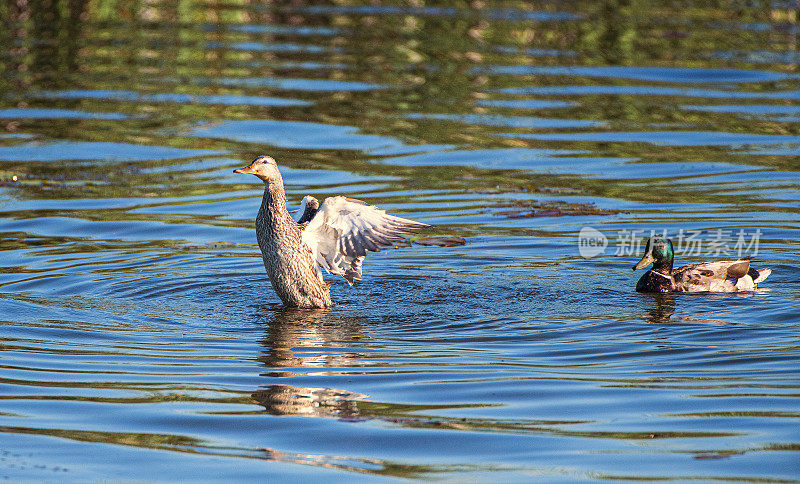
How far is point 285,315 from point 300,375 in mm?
1853

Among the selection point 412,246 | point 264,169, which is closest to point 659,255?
point 412,246

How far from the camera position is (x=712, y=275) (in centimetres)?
882

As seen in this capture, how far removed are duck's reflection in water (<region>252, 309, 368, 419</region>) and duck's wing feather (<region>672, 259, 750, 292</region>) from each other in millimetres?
2640

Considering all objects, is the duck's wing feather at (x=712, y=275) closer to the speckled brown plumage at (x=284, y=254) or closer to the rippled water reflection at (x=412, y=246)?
the rippled water reflection at (x=412, y=246)

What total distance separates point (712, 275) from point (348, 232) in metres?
2.88

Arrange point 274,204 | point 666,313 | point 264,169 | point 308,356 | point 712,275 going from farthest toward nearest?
point 712,275 → point 274,204 → point 264,169 → point 666,313 → point 308,356

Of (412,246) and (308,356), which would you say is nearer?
(308,356)

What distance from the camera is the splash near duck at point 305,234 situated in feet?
28.2

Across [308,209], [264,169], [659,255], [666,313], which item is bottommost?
[666,313]

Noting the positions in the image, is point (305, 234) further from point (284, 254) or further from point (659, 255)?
point (659, 255)

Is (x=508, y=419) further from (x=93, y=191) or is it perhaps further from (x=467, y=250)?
(x=93, y=191)

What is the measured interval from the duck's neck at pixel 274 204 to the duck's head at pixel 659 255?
114 inches

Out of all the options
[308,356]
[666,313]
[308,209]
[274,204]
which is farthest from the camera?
[308,209]

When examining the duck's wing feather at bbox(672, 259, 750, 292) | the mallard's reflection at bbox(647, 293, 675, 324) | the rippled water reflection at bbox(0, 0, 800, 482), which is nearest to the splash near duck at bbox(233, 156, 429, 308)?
→ the rippled water reflection at bbox(0, 0, 800, 482)
